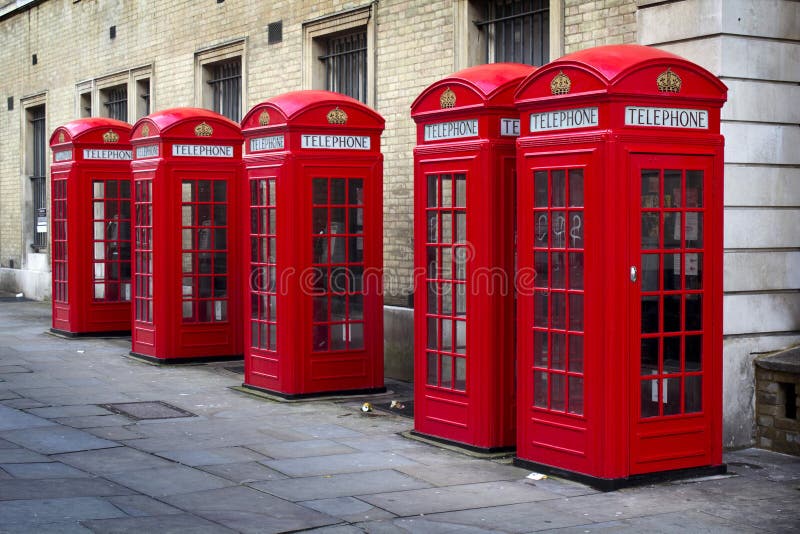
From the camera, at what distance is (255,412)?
34.6 feet

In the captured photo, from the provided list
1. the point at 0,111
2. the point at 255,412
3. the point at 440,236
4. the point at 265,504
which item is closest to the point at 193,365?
the point at 255,412

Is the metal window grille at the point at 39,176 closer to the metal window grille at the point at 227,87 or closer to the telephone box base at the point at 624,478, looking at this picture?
the metal window grille at the point at 227,87

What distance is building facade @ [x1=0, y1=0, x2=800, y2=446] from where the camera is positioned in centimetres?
921

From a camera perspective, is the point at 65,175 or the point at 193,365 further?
the point at 65,175

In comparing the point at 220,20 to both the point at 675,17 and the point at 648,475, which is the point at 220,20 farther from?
the point at 648,475

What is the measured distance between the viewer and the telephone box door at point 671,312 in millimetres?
7605

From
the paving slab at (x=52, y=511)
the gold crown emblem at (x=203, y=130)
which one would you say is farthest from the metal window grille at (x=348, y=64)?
the paving slab at (x=52, y=511)

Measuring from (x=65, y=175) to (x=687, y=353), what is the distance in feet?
35.8

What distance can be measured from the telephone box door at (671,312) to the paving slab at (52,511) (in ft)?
11.2

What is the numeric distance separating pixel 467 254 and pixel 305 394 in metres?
3.12

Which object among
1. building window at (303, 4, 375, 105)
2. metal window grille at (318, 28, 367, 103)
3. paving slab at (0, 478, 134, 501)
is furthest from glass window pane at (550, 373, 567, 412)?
metal window grille at (318, 28, 367, 103)

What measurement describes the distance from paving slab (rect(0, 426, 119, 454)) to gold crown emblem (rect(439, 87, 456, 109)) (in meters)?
3.64

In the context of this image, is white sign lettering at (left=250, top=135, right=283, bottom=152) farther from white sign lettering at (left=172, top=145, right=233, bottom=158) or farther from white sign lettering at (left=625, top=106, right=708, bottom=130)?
white sign lettering at (left=625, top=106, right=708, bottom=130)

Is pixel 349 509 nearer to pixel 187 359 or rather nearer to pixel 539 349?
pixel 539 349
